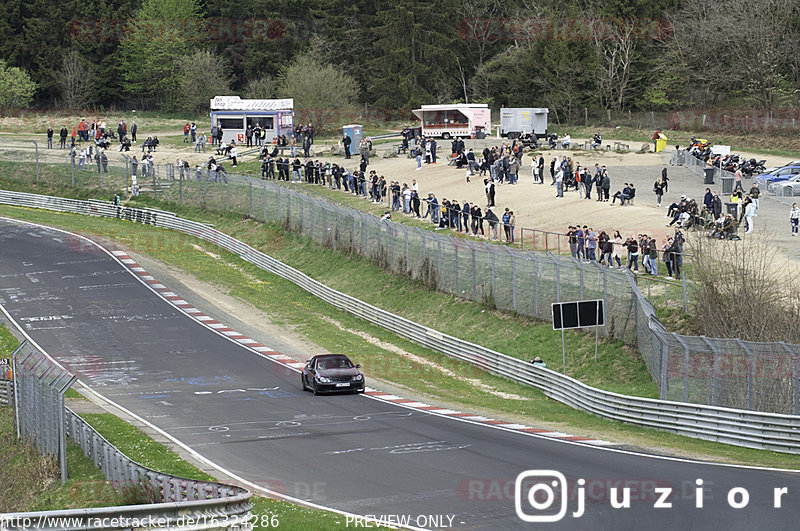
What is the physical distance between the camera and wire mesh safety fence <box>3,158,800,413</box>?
2650 centimetres

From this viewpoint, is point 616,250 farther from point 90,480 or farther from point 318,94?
point 318,94

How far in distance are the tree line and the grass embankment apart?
212 feet

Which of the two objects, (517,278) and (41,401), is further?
(517,278)

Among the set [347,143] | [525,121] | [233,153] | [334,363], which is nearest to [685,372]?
[334,363]

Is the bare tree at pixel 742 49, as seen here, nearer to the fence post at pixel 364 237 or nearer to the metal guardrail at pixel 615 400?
the fence post at pixel 364 237

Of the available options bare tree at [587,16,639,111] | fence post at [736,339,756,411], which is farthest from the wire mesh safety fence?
bare tree at [587,16,639,111]

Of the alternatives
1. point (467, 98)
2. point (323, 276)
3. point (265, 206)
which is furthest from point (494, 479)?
point (467, 98)

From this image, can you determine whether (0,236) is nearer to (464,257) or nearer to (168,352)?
(168,352)

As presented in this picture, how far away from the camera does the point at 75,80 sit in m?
107

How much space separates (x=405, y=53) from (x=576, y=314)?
2974 inches

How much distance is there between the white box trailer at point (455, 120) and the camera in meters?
80.9

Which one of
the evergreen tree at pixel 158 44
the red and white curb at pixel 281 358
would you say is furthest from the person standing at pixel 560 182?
the evergreen tree at pixel 158 44

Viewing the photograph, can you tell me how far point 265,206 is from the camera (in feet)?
190

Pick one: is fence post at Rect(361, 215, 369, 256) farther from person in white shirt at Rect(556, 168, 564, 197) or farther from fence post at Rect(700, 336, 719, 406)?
fence post at Rect(700, 336, 719, 406)
